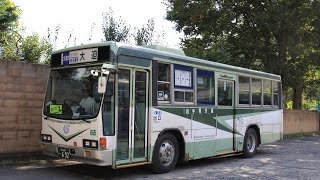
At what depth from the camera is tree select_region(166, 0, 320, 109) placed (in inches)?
861

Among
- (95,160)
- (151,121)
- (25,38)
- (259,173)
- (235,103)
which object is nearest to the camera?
(95,160)

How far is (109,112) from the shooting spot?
29.2ft

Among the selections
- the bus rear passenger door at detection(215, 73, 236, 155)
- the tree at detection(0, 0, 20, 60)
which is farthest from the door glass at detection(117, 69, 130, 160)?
the tree at detection(0, 0, 20, 60)

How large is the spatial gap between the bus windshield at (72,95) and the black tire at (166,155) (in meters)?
1.93

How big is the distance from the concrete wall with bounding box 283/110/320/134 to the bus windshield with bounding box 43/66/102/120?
18.9 meters

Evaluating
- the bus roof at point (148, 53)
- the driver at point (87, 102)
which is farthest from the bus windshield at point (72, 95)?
the bus roof at point (148, 53)

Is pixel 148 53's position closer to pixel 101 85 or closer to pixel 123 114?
pixel 123 114

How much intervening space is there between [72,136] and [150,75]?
89.2 inches

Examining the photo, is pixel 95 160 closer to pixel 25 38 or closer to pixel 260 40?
pixel 25 38

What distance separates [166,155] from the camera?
10.4 meters

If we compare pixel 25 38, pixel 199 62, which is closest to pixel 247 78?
pixel 199 62

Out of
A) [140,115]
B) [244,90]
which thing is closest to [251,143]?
[244,90]

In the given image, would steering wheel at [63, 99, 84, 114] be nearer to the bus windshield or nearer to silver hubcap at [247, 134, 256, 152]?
the bus windshield

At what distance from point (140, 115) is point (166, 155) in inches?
56.0
